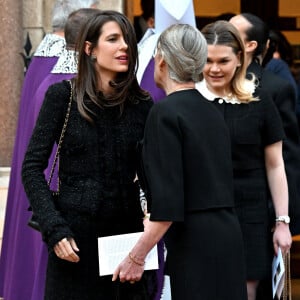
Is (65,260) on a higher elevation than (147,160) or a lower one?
lower

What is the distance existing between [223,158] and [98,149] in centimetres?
52

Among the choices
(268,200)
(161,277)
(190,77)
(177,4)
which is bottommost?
(161,277)

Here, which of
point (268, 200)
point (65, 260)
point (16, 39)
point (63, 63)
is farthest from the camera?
point (16, 39)

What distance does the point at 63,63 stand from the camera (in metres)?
5.45

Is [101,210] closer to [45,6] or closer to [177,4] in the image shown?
[177,4]

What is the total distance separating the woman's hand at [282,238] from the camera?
4.76 metres

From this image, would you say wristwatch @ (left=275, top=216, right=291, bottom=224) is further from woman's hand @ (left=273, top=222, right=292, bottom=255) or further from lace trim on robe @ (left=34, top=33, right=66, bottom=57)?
lace trim on robe @ (left=34, top=33, right=66, bottom=57)

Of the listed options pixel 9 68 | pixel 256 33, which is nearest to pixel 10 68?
pixel 9 68

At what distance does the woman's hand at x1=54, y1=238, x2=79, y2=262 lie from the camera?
395cm

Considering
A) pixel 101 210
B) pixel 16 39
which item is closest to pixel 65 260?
pixel 101 210

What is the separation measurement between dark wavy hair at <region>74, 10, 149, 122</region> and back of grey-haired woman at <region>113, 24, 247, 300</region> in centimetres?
→ 30

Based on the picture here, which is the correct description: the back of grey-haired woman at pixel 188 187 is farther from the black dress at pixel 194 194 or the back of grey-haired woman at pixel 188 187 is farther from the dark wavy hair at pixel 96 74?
the dark wavy hair at pixel 96 74

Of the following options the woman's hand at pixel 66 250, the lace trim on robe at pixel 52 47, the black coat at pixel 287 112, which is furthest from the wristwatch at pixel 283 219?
the lace trim on robe at pixel 52 47

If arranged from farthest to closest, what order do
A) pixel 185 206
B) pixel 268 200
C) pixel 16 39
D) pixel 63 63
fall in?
pixel 16 39 < pixel 63 63 < pixel 268 200 < pixel 185 206
